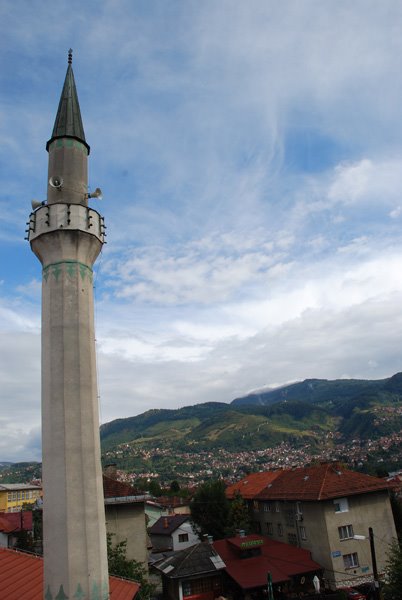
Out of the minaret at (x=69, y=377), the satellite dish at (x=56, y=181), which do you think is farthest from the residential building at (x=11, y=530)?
the satellite dish at (x=56, y=181)

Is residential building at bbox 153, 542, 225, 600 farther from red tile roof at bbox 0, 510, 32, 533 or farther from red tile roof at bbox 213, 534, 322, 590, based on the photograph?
red tile roof at bbox 0, 510, 32, 533

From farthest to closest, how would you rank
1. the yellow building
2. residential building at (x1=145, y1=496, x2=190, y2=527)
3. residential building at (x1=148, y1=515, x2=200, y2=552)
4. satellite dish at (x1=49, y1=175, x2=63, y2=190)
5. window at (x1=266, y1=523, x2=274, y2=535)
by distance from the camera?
1. the yellow building
2. residential building at (x1=145, y1=496, x2=190, y2=527)
3. residential building at (x1=148, y1=515, x2=200, y2=552)
4. window at (x1=266, y1=523, x2=274, y2=535)
5. satellite dish at (x1=49, y1=175, x2=63, y2=190)

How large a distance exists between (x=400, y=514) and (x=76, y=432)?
38606 millimetres

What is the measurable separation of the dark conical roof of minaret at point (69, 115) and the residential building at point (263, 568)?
88.2 ft

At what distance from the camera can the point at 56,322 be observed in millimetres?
12203

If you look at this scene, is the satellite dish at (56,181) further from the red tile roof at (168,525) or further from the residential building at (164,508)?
the residential building at (164,508)

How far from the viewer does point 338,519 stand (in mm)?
32469

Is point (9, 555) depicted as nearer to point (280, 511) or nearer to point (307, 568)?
point (307, 568)

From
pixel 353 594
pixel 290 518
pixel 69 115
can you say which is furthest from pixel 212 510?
pixel 69 115

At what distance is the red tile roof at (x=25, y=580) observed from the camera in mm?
12531

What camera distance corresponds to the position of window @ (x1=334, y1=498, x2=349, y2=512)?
108 feet

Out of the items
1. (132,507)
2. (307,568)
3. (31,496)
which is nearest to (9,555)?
(132,507)

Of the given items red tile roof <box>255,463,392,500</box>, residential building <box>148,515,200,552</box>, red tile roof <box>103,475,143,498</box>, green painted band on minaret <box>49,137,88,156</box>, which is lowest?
residential building <box>148,515,200,552</box>

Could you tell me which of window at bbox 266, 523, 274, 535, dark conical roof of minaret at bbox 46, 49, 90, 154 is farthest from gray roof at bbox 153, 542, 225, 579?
dark conical roof of minaret at bbox 46, 49, 90, 154
